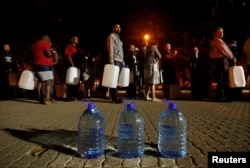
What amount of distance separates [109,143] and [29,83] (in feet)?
22.7

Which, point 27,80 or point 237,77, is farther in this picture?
point 27,80

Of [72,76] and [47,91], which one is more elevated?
[72,76]

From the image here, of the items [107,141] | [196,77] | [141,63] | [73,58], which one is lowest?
[107,141]

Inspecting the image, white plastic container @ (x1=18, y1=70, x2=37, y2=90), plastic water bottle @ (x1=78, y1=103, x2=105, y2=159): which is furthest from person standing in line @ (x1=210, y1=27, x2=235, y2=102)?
plastic water bottle @ (x1=78, y1=103, x2=105, y2=159)

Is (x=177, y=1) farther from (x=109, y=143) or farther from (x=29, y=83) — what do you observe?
(x=109, y=143)

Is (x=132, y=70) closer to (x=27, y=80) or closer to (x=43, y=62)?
(x=43, y=62)

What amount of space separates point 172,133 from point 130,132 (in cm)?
55

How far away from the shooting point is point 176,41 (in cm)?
2139

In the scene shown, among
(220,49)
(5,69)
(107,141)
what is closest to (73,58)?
(5,69)

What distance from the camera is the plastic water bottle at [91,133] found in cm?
369

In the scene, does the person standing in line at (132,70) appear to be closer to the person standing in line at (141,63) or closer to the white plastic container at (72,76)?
the person standing in line at (141,63)

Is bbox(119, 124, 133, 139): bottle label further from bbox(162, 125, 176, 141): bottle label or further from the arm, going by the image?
the arm

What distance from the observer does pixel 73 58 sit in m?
10.7

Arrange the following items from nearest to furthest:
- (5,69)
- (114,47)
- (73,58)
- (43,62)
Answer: (114,47) < (43,62) < (73,58) < (5,69)
